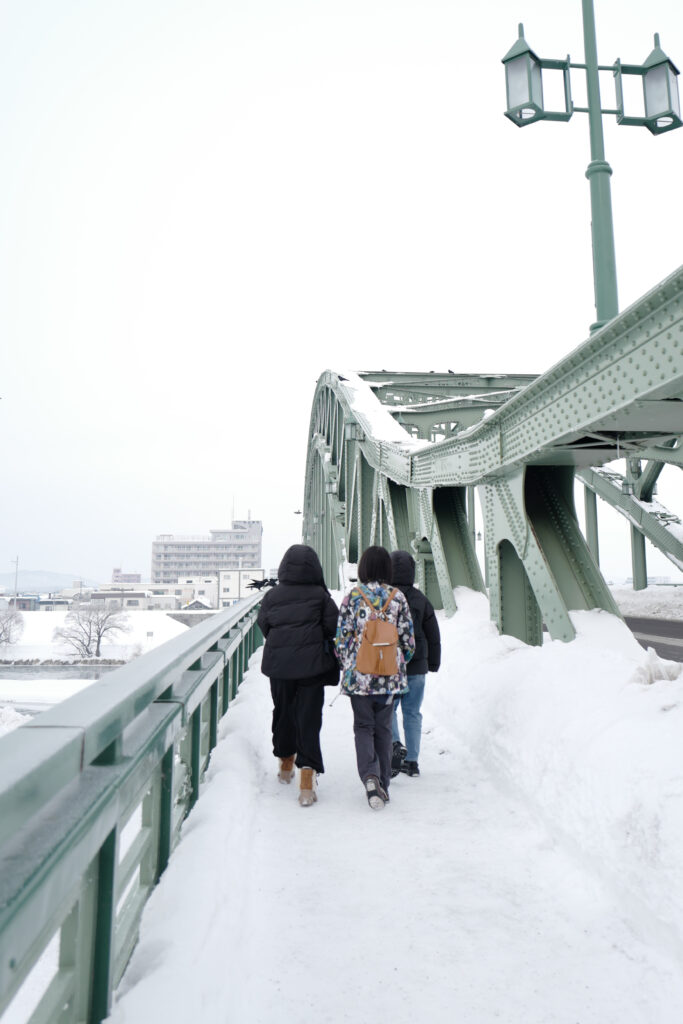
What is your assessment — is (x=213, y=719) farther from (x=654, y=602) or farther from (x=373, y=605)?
(x=654, y=602)

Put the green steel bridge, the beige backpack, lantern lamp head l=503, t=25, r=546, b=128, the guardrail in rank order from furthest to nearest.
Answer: lantern lamp head l=503, t=25, r=546, b=128 → the beige backpack → the green steel bridge → the guardrail

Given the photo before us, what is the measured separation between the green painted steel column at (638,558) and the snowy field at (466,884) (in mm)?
19115

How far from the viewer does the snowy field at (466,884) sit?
2373mm

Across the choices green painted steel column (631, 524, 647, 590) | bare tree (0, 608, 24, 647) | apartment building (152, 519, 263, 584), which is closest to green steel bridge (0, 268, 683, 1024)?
green painted steel column (631, 524, 647, 590)

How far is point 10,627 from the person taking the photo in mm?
21922

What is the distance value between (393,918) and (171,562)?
103m

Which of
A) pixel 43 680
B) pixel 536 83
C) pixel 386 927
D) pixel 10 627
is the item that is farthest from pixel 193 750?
pixel 43 680

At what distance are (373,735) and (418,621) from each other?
A: 0.96 metres

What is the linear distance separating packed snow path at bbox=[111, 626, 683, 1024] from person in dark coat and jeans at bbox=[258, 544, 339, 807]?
0.46 metres

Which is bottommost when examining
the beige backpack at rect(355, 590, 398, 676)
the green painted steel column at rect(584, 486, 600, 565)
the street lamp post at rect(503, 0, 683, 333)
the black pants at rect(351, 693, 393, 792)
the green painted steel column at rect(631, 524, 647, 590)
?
the black pants at rect(351, 693, 393, 792)

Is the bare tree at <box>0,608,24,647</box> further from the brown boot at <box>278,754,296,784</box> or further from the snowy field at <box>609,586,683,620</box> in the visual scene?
the snowy field at <box>609,586,683,620</box>

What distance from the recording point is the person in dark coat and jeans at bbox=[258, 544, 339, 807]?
453 cm

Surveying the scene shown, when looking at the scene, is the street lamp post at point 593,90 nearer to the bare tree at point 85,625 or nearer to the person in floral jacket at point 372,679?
the person in floral jacket at point 372,679

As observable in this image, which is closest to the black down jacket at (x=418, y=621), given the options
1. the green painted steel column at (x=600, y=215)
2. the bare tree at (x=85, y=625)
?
the green painted steel column at (x=600, y=215)
